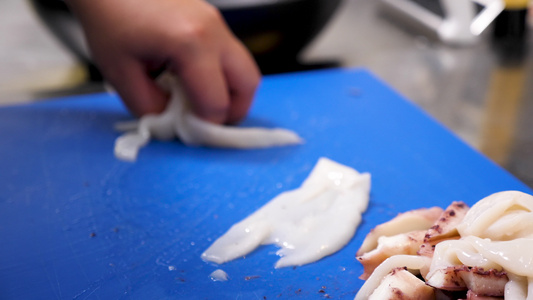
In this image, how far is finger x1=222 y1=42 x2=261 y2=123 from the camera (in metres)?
1.50

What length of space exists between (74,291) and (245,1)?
3.85 feet

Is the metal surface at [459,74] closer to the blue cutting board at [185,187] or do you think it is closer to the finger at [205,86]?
the blue cutting board at [185,187]

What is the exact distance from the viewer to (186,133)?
1.51 metres

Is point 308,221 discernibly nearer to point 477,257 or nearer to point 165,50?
point 477,257

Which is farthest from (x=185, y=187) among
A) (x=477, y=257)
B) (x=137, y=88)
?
(x=477, y=257)

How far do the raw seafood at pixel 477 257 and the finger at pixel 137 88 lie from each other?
2.53 feet

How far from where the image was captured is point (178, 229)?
1.15m

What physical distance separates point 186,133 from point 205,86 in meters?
0.14

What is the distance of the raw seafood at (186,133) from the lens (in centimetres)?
148

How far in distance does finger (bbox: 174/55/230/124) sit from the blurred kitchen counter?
63 cm

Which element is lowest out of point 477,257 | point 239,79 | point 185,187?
point 185,187

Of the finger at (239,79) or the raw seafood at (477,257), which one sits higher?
the raw seafood at (477,257)

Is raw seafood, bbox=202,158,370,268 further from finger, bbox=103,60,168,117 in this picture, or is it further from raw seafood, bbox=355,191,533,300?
finger, bbox=103,60,168,117

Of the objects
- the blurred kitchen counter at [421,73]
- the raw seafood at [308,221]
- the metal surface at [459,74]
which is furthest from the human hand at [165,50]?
the metal surface at [459,74]
